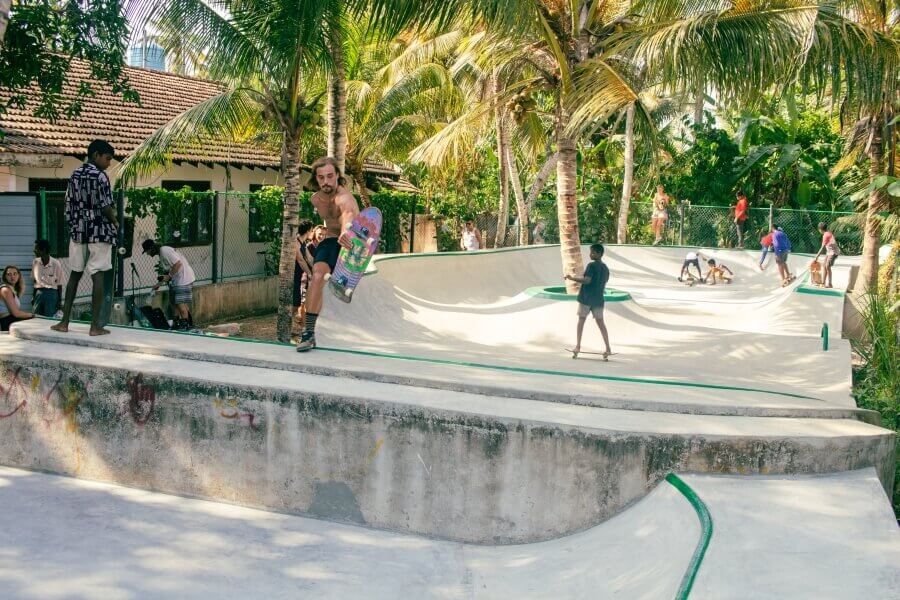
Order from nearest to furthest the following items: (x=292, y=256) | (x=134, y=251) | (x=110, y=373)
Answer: (x=110, y=373), (x=292, y=256), (x=134, y=251)

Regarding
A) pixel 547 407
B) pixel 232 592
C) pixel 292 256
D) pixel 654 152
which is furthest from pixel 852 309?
pixel 232 592

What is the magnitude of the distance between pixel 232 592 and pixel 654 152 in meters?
10.1

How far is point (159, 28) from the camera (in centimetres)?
1081

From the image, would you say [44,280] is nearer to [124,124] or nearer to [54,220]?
[54,220]

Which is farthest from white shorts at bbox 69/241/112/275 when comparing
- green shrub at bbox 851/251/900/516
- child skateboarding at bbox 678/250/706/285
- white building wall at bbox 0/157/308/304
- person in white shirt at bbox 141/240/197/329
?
child skateboarding at bbox 678/250/706/285

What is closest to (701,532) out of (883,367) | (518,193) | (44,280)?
(883,367)

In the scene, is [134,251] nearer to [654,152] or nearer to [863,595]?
[654,152]

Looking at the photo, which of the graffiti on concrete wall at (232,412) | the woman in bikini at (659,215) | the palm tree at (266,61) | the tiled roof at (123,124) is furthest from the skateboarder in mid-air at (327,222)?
the woman in bikini at (659,215)

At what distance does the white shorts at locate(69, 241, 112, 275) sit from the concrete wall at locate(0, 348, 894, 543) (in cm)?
72

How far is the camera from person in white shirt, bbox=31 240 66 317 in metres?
11.2

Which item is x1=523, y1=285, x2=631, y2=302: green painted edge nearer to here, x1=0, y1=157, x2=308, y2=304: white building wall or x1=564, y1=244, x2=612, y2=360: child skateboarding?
x1=564, y1=244, x2=612, y2=360: child skateboarding

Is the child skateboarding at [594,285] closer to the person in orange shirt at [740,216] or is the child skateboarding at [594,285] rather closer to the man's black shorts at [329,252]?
the man's black shorts at [329,252]

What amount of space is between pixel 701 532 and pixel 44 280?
957cm

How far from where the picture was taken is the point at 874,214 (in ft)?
46.1
